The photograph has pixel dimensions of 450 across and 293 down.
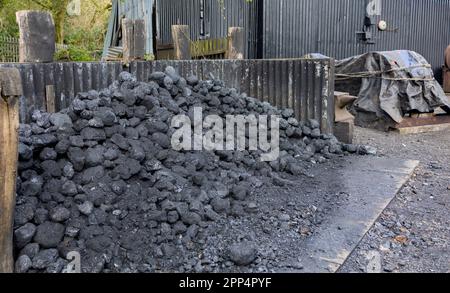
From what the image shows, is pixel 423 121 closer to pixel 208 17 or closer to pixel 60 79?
pixel 208 17

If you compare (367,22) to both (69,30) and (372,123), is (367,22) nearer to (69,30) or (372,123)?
(372,123)

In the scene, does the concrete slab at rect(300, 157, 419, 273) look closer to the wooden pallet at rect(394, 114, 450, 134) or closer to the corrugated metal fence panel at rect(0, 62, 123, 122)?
the wooden pallet at rect(394, 114, 450, 134)

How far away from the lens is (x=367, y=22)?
10.3 meters

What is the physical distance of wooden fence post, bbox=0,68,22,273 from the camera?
8.49 feet

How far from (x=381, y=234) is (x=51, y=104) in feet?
9.98

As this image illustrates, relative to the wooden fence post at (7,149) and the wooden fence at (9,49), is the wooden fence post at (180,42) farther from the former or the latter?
the wooden fence at (9,49)

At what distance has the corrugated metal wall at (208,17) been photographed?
30.5ft

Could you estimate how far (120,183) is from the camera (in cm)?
345

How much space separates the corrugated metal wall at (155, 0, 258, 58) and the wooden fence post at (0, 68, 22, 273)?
7.07m

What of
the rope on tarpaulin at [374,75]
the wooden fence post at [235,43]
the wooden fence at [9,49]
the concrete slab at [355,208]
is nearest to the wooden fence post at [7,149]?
the concrete slab at [355,208]

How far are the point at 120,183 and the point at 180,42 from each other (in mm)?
2785

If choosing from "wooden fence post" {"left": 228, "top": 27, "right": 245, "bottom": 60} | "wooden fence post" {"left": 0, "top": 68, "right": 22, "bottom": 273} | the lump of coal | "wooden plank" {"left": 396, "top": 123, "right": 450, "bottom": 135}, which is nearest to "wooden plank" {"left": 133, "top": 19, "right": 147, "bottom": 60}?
"wooden fence post" {"left": 228, "top": 27, "right": 245, "bottom": 60}

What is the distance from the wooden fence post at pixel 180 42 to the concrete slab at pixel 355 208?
2.33 meters
